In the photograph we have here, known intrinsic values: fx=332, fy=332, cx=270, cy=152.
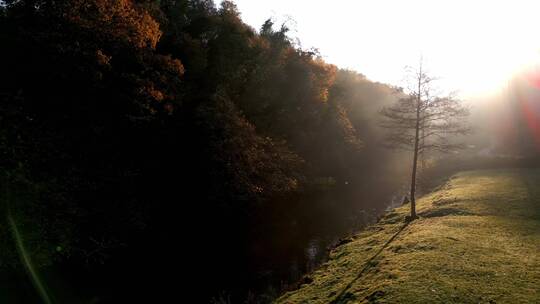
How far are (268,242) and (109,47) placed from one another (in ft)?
69.2

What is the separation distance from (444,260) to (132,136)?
2669 centimetres

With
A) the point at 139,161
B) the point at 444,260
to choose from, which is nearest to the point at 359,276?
the point at 444,260

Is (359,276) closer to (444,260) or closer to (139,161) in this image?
(444,260)

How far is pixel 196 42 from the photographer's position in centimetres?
3675

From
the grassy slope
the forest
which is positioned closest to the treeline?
the forest

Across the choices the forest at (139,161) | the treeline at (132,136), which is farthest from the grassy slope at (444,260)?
the treeline at (132,136)

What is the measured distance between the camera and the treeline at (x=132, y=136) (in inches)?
871

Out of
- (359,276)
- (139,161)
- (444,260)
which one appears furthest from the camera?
(139,161)

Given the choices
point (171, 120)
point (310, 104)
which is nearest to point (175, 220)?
point (171, 120)

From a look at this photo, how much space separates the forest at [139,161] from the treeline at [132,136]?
0.12 meters

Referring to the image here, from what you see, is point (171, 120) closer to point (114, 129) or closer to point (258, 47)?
point (114, 129)

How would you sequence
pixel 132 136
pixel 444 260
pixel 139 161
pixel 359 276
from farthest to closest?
pixel 139 161 < pixel 132 136 < pixel 359 276 < pixel 444 260

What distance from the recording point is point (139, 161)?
32.0 m

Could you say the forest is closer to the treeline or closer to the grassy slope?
the treeline
